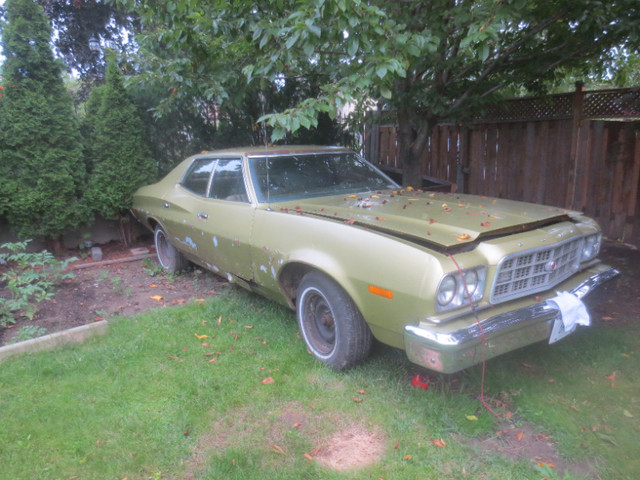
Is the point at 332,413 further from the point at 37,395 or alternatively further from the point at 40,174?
the point at 40,174

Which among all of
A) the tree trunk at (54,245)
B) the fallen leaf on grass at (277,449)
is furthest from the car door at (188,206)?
the fallen leaf on grass at (277,449)

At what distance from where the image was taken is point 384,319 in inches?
112

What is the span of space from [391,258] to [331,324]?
88 centimetres

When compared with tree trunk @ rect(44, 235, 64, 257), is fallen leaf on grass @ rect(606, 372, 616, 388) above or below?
below

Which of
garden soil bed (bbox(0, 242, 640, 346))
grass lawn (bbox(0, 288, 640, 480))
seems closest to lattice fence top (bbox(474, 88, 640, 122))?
garden soil bed (bbox(0, 242, 640, 346))

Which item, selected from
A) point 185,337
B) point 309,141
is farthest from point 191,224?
point 309,141

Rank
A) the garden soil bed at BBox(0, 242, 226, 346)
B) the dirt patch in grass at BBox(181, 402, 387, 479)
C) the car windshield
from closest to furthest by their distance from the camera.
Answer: the dirt patch in grass at BBox(181, 402, 387, 479), the car windshield, the garden soil bed at BBox(0, 242, 226, 346)

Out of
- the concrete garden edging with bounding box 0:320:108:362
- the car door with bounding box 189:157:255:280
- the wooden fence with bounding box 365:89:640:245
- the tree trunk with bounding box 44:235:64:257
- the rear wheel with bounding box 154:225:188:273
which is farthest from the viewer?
the tree trunk with bounding box 44:235:64:257

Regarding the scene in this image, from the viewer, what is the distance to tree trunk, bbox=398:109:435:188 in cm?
614

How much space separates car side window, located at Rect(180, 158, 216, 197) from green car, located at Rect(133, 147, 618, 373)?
0.51 feet

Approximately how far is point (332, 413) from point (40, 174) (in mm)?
5083

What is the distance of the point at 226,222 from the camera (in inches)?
168

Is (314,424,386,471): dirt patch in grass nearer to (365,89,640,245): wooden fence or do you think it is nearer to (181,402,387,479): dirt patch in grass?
(181,402,387,479): dirt patch in grass

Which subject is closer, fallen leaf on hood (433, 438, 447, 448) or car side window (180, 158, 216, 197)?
fallen leaf on hood (433, 438, 447, 448)
